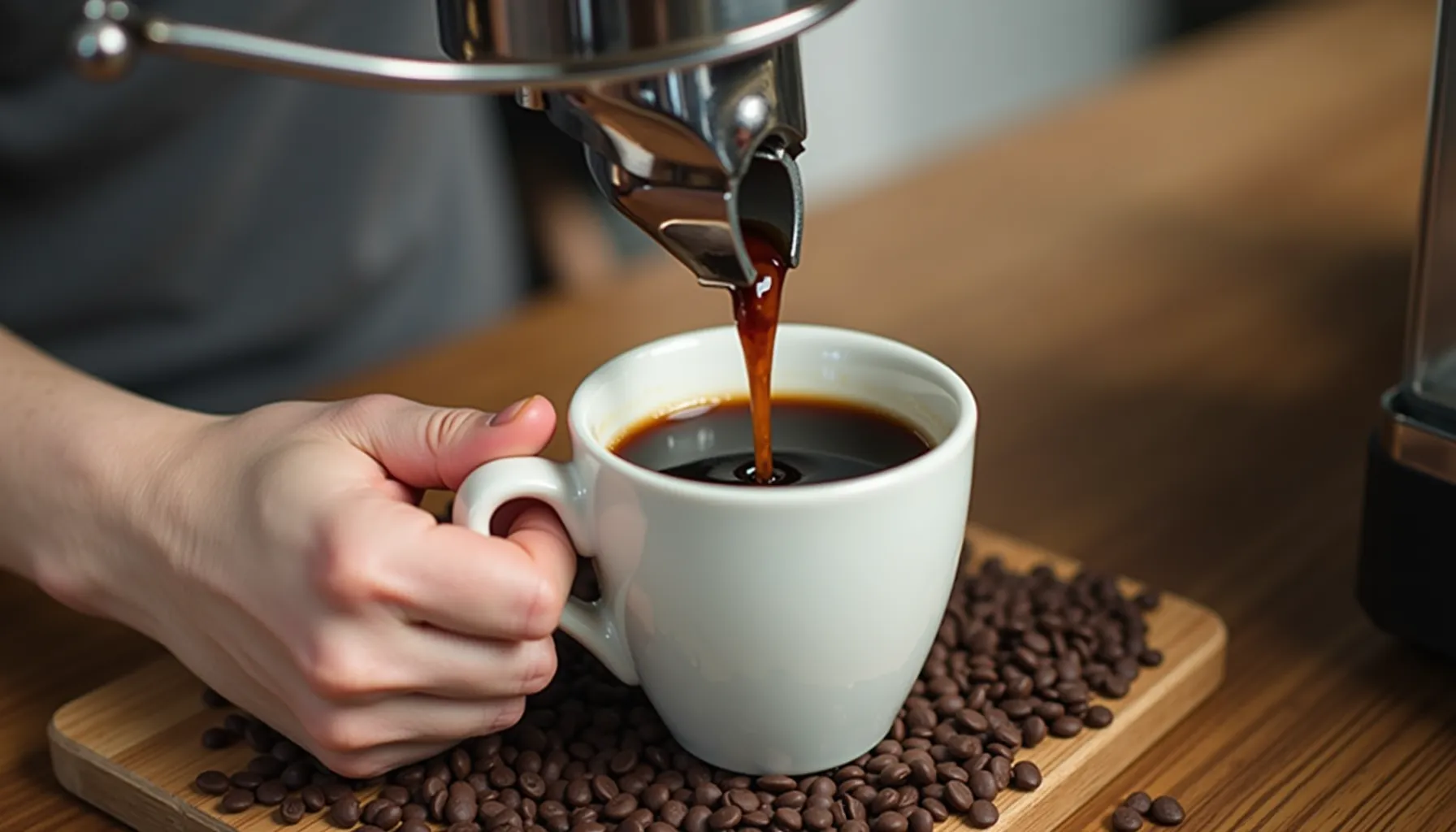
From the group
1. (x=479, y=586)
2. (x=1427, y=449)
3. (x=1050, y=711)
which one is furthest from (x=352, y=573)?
(x=1427, y=449)

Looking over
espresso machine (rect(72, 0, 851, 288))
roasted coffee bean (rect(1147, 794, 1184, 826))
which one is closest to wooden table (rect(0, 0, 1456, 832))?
roasted coffee bean (rect(1147, 794, 1184, 826))

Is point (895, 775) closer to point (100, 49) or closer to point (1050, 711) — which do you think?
point (1050, 711)

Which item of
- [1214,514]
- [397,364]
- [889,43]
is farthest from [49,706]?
[889,43]

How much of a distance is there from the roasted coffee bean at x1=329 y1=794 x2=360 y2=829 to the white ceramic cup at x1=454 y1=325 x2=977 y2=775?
133 mm

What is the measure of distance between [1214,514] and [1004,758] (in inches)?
13.2

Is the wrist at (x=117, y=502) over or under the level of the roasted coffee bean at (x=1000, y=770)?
over

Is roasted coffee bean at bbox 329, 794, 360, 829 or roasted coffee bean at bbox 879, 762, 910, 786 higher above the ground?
roasted coffee bean at bbox 329, 794, 360, 829

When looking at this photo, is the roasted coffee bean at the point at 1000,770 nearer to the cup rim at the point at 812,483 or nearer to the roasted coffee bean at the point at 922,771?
the roasted coffee bean at the point at 922,771

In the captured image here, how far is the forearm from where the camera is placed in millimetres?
829

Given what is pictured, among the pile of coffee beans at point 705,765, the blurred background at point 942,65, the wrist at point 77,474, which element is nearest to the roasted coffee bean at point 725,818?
the pile of coffee beans at point 705,765

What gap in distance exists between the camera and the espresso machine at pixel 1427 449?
84cm

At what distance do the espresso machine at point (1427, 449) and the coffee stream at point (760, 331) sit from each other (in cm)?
34

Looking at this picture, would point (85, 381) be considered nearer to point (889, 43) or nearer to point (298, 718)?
point (298, 718)

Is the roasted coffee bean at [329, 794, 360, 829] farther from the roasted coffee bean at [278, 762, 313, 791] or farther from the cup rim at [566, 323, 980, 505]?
the cup rim at [566, 323, 980, 505]
